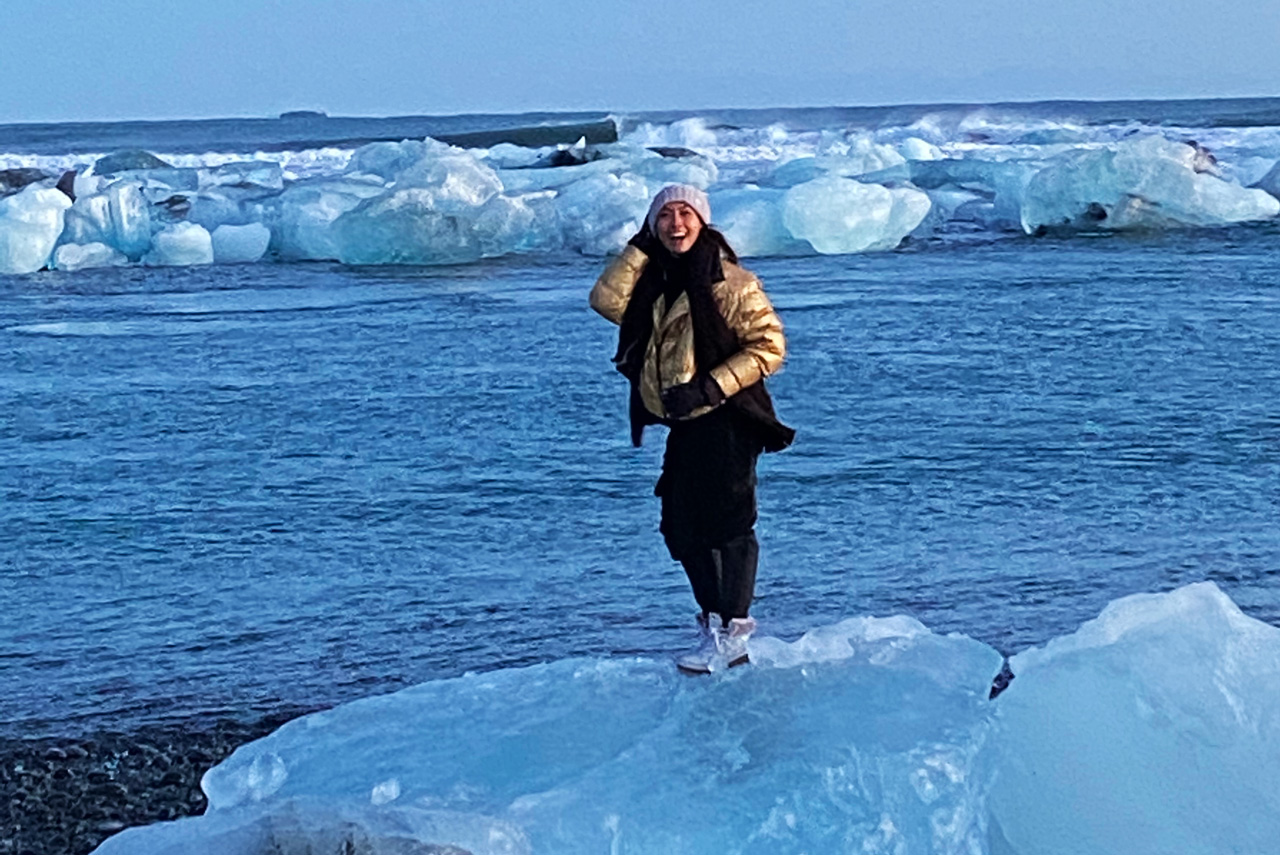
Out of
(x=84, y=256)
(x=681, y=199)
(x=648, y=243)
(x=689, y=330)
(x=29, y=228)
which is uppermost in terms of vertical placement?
(x=681, y=199)

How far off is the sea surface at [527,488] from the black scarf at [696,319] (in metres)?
1.25

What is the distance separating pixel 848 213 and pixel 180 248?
677 cm

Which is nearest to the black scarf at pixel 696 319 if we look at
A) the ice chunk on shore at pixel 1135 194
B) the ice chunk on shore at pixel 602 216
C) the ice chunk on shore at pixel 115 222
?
the ice chunk on shore at pixel 602 216

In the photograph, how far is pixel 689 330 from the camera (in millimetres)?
3822

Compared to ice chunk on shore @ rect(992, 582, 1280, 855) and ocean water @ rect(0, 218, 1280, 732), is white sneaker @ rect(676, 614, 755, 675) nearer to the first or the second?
ice chunk on shore @ rect(992, 582, 1280, 855)

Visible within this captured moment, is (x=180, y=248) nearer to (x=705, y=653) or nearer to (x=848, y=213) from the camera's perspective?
(x=848, y=213)

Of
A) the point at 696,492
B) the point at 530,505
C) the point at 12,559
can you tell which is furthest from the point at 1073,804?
the point at 12,559

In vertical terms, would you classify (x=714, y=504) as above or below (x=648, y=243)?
below

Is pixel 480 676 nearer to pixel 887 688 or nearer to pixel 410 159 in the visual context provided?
pixel 887 688

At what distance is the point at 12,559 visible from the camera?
6.14 m

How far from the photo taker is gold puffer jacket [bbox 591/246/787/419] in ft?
12.4

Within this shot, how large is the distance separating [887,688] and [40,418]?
6.34 meters

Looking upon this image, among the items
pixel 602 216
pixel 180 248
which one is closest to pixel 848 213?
pixel 602 216

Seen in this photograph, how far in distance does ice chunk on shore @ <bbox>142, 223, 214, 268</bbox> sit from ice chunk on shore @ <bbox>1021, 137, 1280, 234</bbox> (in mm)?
8857
